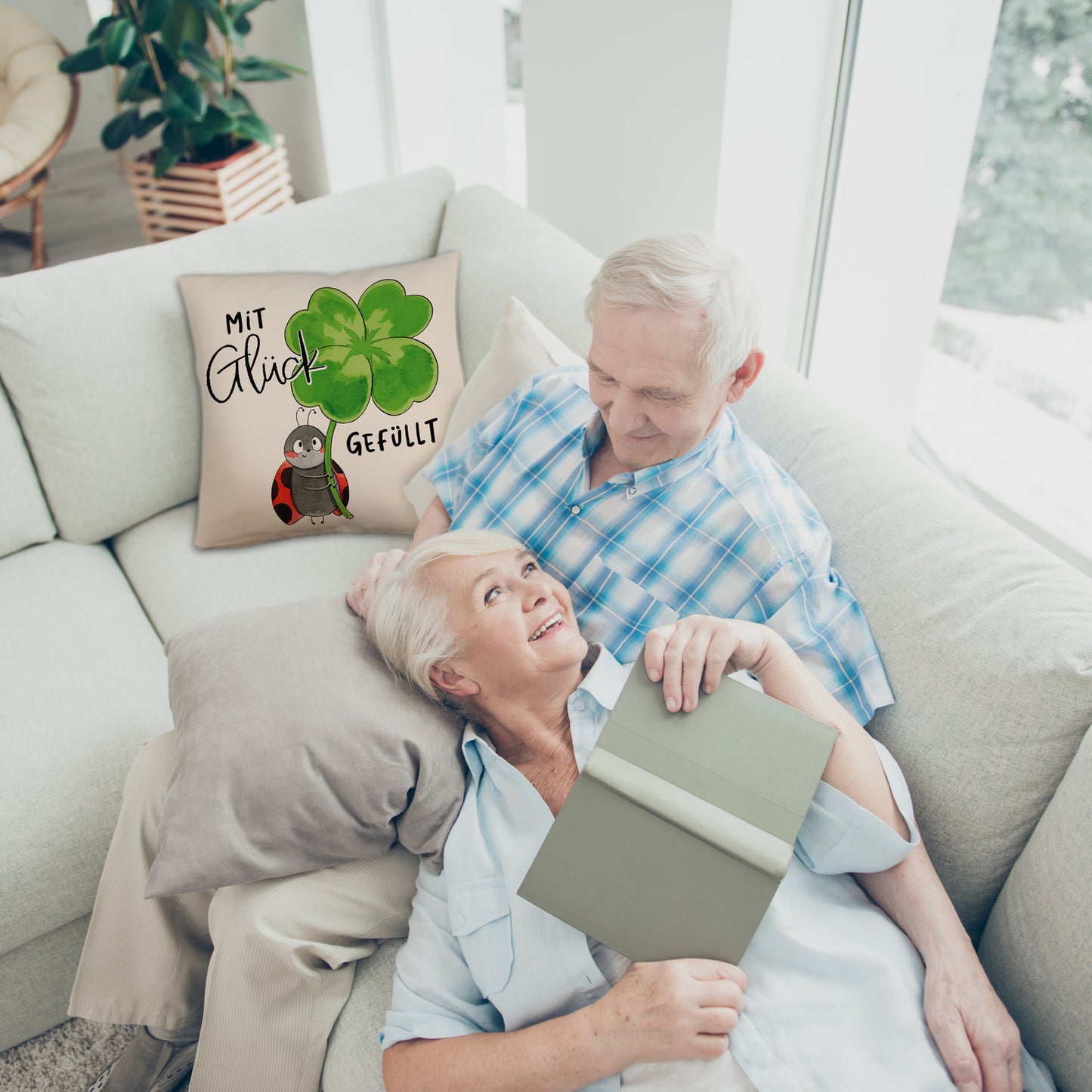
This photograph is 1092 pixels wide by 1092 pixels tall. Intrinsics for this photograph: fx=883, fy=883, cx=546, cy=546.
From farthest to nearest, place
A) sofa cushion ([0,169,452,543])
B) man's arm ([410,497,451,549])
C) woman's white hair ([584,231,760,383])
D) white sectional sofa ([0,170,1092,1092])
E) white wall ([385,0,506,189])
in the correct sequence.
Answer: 1. white wall ([385,0,506,189])
2. sofa cushion ([0,169,452,543])
3. man's arm ([410,497,451,549])
4. woman's white hair ([584,231,760,383])
5. white sectional sofa ([0,170,1092,1092])

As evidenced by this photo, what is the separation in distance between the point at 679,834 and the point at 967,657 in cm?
41

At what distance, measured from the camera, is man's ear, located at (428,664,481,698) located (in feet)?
3.61

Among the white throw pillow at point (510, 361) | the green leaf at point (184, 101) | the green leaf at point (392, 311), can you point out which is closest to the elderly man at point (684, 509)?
the white throw pillow at point (510, 361)

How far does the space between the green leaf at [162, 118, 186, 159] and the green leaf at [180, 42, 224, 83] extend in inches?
7.6

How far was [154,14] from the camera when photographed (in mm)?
2668

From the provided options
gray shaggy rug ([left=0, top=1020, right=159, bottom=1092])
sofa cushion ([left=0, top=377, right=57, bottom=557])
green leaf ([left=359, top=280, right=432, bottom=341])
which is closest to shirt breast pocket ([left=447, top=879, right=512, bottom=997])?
gray shaggy rug ([left=0, top=1020, right=159, bottom=1092])

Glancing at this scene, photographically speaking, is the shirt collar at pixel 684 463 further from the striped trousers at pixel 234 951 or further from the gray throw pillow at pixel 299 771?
the striped trousers at pixel 234 951

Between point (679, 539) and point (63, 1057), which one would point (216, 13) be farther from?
point (63, 1057)

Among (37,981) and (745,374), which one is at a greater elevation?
(745,374)

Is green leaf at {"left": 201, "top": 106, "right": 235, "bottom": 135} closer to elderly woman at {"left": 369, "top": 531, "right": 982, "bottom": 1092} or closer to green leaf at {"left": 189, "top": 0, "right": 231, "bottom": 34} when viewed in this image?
green leaf at {"left": 189, "top": 0, "right": 231, "bottom": 34}

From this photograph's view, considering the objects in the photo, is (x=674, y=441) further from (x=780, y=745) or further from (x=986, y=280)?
(x=986, y=280)

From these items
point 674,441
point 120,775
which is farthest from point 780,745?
point 120,775

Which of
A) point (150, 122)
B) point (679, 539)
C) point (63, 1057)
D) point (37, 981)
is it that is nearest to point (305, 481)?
Answer: point (679, 539)

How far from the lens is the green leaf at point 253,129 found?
2.88m
